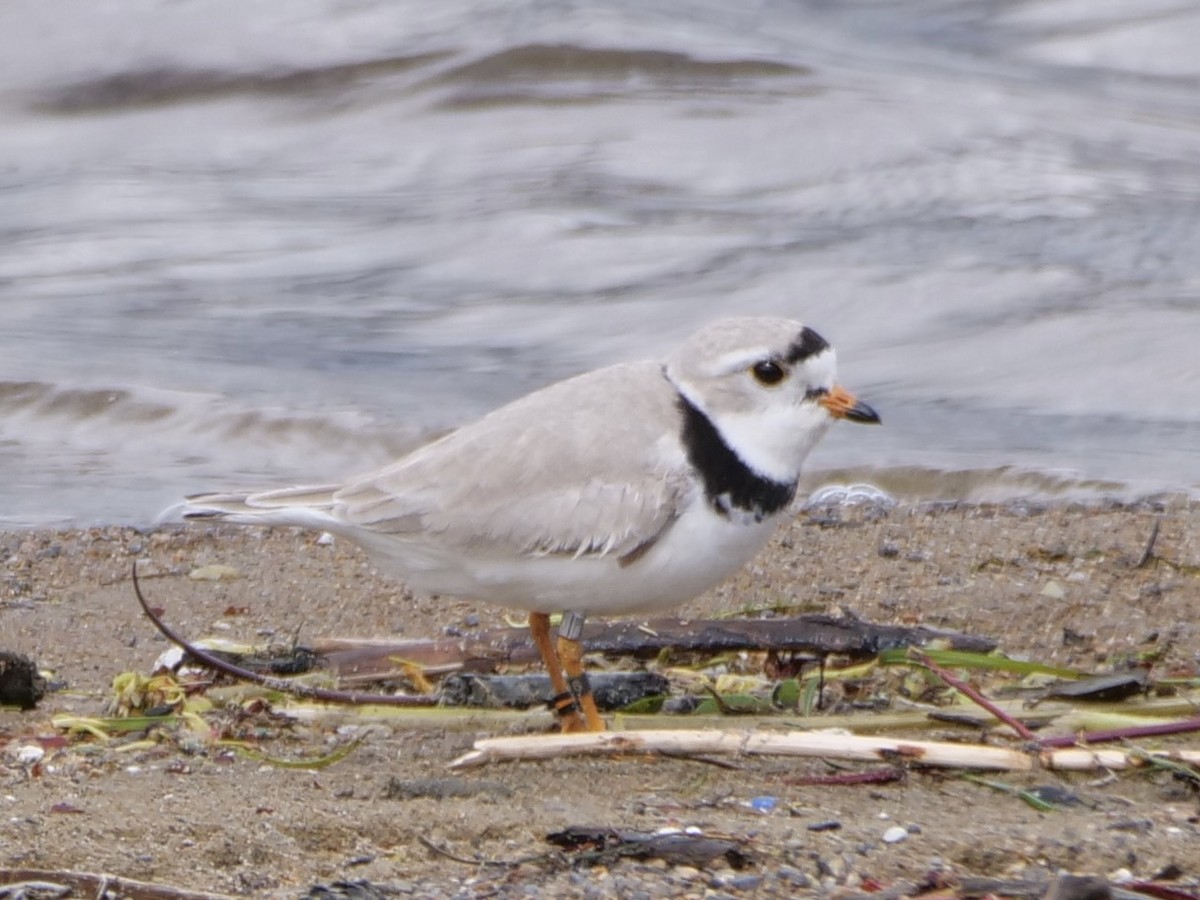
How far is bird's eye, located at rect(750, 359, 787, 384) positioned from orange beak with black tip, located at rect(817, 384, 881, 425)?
4.7 inches

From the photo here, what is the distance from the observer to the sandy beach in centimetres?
301

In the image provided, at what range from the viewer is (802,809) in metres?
3.33

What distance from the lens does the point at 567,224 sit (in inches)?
411

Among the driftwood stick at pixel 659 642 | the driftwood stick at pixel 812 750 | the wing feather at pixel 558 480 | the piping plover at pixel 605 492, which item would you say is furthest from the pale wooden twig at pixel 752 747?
the driftwood stick at pixel 659 642

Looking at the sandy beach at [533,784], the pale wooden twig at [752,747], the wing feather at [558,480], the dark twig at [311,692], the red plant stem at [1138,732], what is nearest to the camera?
the sandy beach at [533,784]

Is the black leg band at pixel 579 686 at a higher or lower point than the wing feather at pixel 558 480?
lower

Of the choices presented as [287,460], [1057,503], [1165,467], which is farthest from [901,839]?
[287,460]

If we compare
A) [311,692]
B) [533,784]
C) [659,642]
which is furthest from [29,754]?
[659,642]

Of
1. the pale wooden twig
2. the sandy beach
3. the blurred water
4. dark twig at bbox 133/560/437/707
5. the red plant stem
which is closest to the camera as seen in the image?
the sandy beach

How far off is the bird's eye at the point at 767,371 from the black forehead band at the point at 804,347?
0.10 ft

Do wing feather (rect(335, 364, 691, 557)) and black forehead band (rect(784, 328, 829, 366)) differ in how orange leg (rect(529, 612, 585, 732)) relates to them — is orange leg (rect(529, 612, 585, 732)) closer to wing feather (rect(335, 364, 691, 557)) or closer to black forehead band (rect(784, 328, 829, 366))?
wing feather (rect(335, 364, 691, 557))

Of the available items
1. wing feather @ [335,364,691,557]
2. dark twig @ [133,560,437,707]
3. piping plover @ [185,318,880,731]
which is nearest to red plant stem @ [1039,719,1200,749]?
piping plover @ [185,318,880,731]

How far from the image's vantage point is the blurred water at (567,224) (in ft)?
26.4

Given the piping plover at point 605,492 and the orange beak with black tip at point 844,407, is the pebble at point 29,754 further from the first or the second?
the orange beak with black tip at point 844,407
